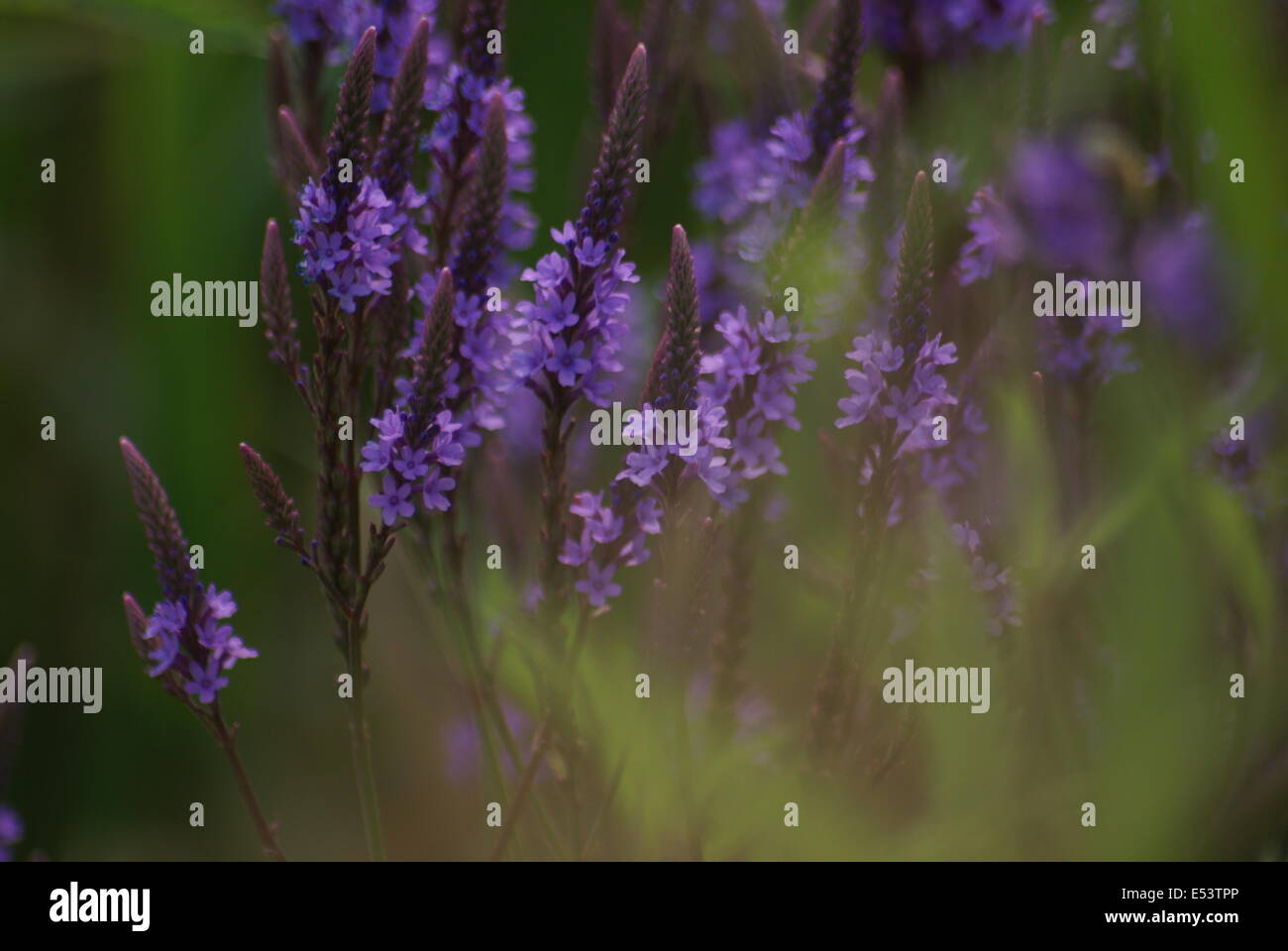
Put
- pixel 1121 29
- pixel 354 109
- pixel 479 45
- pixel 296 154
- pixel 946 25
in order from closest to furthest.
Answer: pixel 354 109 < pixel 296 154 < pixel 479 45 < pixel 1121 29 < pixel 946 25

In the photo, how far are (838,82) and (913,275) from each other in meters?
0.26

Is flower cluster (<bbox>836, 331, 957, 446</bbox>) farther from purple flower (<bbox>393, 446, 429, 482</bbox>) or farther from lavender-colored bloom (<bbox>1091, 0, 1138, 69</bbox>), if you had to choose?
lavender-colored bloom (<bbox>1091, 0, 1138, 69</bbox>)

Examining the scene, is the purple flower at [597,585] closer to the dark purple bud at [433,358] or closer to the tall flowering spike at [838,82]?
the dark purple bud at [433,358]

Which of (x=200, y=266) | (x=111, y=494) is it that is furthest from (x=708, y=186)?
(x=111, y=494)

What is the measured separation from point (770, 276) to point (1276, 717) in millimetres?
537

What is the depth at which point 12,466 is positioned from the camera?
1728mm

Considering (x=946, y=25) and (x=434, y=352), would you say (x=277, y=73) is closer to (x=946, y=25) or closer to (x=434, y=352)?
(x=434, y=352)

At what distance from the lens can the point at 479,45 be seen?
1.07 meters

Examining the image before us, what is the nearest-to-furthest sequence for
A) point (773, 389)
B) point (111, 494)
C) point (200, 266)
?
point (773, 389) < point (200, 266) < point (111, 494)

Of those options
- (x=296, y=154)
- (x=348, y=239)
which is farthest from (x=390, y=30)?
(x=348, y=239)

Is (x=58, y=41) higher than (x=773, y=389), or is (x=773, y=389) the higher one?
(x=58, y=41)

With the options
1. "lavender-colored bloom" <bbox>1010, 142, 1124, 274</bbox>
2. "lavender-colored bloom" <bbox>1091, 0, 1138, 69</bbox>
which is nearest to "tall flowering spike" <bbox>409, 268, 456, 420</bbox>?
"lavender-colored bloom" <bbox>1010, 142, 1124, 274</bbox>

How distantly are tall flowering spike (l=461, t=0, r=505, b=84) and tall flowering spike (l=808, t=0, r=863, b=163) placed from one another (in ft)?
0.92

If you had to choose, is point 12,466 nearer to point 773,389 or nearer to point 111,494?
point 111,494
